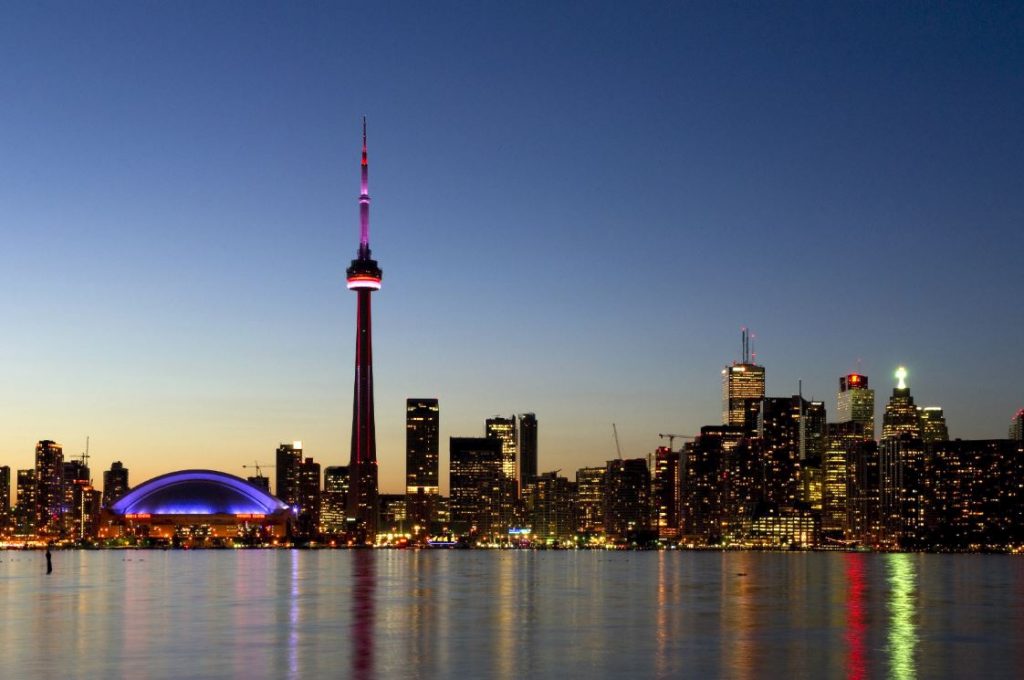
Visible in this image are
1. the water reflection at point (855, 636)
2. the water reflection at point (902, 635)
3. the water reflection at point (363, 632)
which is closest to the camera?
the water reflection at point (363, 632)

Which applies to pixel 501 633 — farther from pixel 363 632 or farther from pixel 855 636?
pixel 855 636

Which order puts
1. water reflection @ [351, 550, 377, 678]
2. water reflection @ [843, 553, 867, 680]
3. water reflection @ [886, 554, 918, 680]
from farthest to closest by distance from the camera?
water reflection @ [886, 554, 918, 680], water reflection @ [843, 553, 867, 680], water reflection @ [351, 550, 377, 678]

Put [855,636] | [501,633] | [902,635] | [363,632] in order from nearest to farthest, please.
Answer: [363,632] < [501,633] < [855,636] < [902,635]

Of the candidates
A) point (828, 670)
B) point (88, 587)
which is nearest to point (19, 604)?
point (88, 587)

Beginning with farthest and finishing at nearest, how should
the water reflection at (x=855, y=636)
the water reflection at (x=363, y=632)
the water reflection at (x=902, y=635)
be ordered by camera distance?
the water reflection at (x=902, y=635) < the water reflection at (x=855, y=636) < the water reflection at (x=363, y=632)

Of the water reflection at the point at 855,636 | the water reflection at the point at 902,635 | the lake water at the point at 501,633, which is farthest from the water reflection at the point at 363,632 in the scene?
the water reflection at the point at 902,635

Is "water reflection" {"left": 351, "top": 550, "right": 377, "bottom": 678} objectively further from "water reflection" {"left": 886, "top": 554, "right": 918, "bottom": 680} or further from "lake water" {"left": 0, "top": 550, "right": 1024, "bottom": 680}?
"water reflection" {"left": 886, "top": 554, "right": 918, "bottom": 680}

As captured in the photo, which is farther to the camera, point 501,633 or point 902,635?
point 902,635

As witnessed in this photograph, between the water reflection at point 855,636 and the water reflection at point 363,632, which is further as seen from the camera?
the water reflection at point 855,636

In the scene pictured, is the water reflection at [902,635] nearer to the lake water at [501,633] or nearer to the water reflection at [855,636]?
the lake water at [501,633]

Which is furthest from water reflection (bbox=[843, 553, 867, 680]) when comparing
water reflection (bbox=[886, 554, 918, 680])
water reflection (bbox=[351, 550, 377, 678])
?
water reflection (bbox=[351, 550, 377, 678])

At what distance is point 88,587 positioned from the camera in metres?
104

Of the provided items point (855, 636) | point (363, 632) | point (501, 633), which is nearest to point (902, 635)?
point (855, 636)

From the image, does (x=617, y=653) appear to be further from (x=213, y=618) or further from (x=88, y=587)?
(x=88, y=587)
